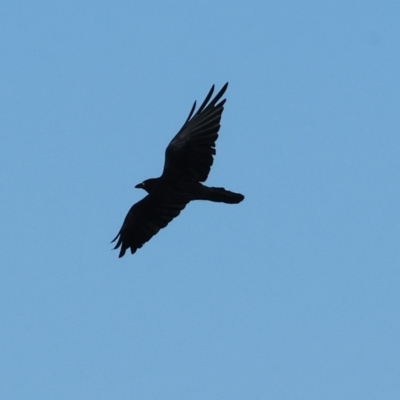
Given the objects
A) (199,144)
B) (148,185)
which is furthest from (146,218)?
(199,144)

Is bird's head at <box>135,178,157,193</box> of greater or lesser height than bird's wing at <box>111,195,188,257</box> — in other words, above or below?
above

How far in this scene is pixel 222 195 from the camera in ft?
121

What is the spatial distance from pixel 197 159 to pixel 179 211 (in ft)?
4.68

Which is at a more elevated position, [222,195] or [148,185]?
[148,185]

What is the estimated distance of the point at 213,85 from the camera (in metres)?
37.6

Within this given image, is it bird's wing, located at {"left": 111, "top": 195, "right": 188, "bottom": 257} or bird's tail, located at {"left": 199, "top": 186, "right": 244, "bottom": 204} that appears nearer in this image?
bird's tail, located at {"left": 199, "top": 186, "right": 244, "bottom": 204}

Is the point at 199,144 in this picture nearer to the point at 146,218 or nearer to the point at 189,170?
the point at 189,170

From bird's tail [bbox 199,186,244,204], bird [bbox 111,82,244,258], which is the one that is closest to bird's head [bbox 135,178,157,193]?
bird [bbox 111,82,244,258]

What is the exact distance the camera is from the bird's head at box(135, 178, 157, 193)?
37.9 meters

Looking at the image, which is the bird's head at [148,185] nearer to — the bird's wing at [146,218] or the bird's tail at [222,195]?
the bird's wing at [146,218]

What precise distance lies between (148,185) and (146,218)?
997mm

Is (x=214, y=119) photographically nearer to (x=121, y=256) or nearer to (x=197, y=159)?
(x=197, y=159)

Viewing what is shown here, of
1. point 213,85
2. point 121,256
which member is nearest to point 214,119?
point 213,85

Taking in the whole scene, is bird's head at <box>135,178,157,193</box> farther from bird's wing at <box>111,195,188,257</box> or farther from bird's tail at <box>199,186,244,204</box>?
bird's tail at <box>199,186,244,204</box>
